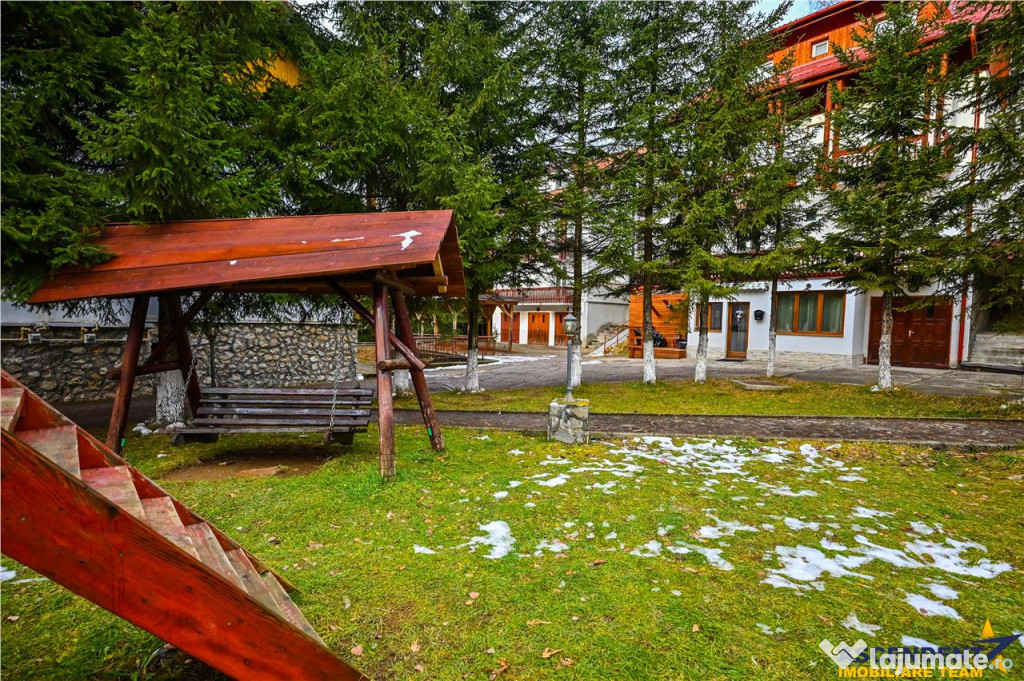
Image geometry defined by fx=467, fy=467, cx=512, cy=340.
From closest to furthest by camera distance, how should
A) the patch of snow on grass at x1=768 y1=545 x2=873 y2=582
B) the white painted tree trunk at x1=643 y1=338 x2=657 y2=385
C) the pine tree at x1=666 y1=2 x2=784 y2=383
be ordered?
the patch of snow on grass at x1=768 y1=545 x2=873 y2=582 < the pine tree at x1=666 y1=2 x2=784 y2=383 < the white painted tree trunk at x1=643 y1=338 x2=657 y2=385

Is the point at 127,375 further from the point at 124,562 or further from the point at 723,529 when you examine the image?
the point at 723,529

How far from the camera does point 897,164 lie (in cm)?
1129

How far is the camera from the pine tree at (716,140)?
39.5 feet

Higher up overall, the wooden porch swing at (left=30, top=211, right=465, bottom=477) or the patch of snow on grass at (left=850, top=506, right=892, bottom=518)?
the wooden porch swing at (left=30, top=211, right=465, bottom=477)

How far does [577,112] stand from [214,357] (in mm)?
12305

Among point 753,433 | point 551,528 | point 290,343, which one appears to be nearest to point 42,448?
point 551,528

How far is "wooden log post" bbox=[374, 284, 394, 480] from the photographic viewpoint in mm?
5535

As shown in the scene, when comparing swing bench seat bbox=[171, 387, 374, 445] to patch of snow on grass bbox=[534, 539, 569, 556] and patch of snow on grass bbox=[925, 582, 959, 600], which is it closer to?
patch of snow on grass bbox=[534, 539, 569, 556]

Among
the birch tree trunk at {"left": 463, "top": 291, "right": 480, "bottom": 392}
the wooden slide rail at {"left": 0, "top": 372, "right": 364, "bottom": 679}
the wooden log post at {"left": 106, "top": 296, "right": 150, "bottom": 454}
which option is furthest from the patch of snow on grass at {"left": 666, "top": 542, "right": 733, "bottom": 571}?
the birch tree trunk at {"left": 463, "top": 291, "right": 480, "bottom": 392}

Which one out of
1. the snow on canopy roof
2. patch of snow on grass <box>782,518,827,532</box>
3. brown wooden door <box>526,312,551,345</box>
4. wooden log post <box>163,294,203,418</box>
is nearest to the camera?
patch of snow on grass <box>782,518,827,532</box>

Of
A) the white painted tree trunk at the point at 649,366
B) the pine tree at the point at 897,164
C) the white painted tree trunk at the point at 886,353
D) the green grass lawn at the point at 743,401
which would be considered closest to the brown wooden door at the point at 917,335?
the white painted tree trunk at the point at 886,353

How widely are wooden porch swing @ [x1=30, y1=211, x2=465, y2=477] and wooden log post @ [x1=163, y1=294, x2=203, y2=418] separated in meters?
0.02

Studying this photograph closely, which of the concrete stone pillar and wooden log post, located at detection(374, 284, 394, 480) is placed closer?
wooden log post, located at detection(374, 284, 394, 480)

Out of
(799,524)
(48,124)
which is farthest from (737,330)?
(48,124)
